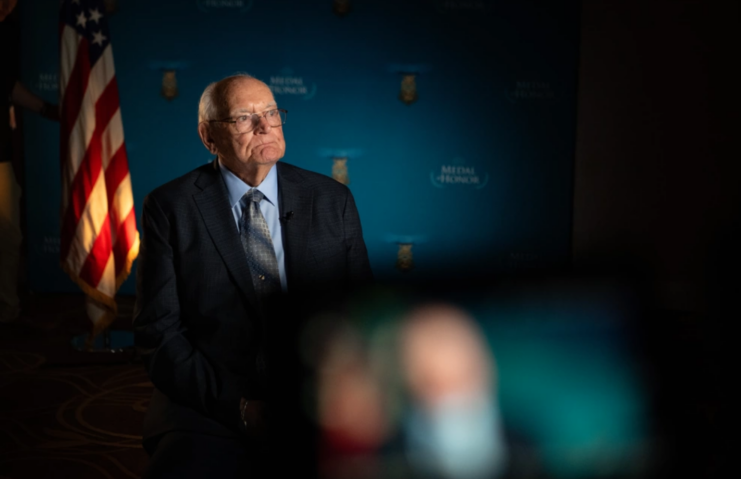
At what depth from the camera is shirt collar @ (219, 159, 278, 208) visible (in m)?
1.52

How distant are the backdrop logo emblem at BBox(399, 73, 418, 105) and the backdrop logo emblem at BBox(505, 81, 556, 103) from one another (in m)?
0.66

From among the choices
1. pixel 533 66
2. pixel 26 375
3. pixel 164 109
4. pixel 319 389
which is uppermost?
pixel 533 66

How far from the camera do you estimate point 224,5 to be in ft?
14.5

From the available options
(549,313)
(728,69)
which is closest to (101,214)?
(549,313)

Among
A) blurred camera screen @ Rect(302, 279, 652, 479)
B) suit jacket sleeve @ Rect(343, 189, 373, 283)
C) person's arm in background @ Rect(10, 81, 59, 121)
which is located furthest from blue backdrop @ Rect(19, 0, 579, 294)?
blurred camera screen @ Rect(302, 279, 652, 479)

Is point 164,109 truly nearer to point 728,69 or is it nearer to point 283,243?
point 283,243

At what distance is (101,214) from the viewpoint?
10.4 feet

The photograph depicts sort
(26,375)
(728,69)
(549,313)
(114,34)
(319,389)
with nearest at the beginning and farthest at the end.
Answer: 1. (549,313)
2. (319,389)
3. (26,375)
4. (728,69)
5. (114,34)

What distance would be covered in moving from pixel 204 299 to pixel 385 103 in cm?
336

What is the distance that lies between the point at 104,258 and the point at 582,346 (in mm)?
2981

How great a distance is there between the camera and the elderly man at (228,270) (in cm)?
135

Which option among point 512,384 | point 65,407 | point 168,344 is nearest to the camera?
point 512,384

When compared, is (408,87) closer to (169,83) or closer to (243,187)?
(169,83)

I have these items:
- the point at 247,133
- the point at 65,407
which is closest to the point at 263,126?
the point at 247,133
